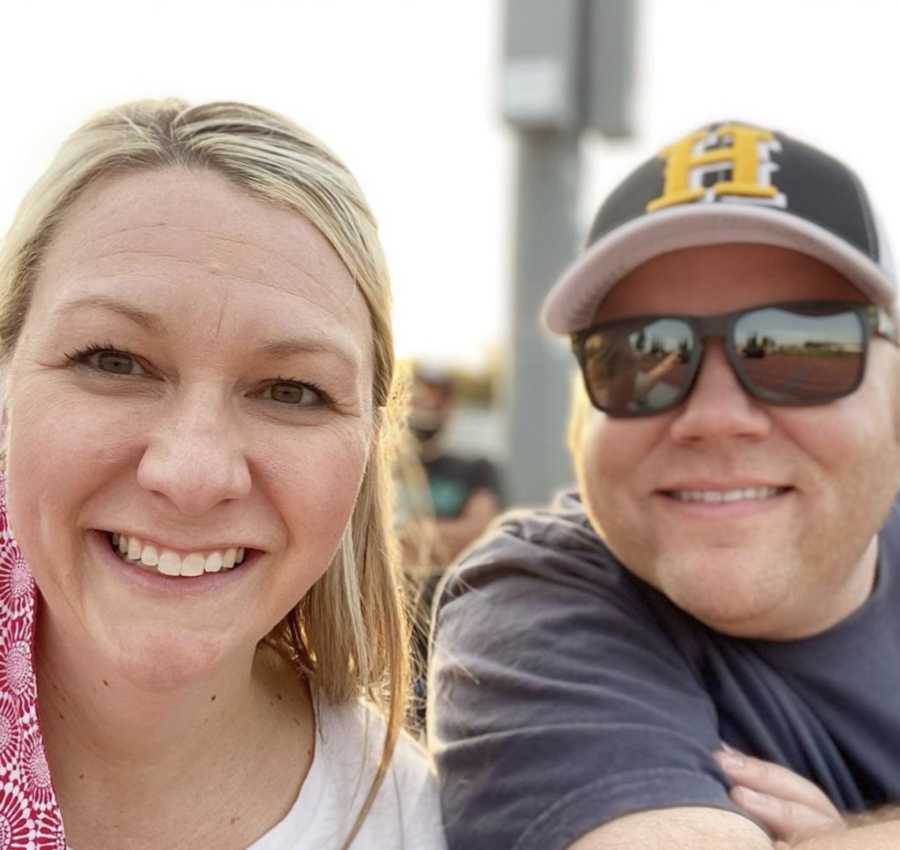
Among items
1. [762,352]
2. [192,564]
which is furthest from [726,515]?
[192,564]

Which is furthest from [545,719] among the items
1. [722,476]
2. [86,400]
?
[86,400]

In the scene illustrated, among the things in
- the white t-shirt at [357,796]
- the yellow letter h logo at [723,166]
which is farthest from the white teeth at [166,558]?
the yellow letter h logo at [723,166]

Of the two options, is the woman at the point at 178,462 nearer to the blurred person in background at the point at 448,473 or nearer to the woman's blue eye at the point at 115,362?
the woman's blue eye at the point at 115,362

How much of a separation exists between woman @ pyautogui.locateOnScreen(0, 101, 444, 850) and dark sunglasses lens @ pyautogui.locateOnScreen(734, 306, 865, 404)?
0.67 m

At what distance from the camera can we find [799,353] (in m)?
2.10

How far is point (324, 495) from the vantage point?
1.62m

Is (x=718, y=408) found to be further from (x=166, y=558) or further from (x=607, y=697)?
(x=166, y=558)

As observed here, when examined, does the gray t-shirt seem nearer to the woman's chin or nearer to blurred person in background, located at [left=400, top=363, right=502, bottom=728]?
blurred person in background, located at [left=400, top=363, right=502, bottom=728]

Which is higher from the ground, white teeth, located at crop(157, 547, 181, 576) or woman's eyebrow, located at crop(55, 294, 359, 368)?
woman's eyebrow, located at crop(55, 294, 359, 368)

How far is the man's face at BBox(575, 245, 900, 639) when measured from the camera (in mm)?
2084

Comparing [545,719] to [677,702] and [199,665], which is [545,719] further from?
[199,665]

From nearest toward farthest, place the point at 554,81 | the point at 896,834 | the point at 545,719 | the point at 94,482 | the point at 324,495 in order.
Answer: the point at 94,482
the point at 324,495
the point at 896,834
the point at 545,719
the point at 554,81

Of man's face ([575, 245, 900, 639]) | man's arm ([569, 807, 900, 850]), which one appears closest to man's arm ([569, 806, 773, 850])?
man's arm ([569, 807, 900, 850])

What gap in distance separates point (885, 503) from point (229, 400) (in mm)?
1262
